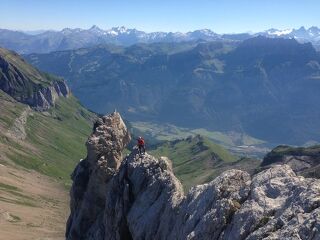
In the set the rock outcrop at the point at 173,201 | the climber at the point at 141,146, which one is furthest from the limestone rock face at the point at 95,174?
the climber at the point at 141,146

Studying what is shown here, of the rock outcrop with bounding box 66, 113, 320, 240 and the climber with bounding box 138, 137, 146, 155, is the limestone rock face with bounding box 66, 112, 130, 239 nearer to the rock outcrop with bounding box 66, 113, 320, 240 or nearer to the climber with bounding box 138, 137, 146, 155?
the rock outcrop with bounding box 66, 113, 320, 240

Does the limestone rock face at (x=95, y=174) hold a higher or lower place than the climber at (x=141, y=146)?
lower

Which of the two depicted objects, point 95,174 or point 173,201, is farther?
point 95,174

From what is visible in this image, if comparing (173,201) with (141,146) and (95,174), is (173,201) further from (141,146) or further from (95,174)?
(95,174)

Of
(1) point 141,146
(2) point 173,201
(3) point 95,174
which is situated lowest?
(3) point 95,174

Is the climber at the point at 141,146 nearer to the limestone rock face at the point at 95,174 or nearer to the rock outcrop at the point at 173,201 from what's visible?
the rock outcrop at the point at 173,201

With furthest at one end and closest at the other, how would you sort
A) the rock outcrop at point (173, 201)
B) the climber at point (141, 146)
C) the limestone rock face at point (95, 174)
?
the limestone rock face at point (95, 174) → the climber at point (141, 146) → the rock outcrop at point (173, 201)

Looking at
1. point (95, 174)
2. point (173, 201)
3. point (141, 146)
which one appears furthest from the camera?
point (95, 174)

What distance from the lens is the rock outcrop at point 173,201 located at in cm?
3272

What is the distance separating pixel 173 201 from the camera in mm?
48094

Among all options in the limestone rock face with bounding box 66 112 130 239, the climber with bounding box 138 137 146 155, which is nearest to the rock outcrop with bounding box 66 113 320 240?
the limestone rock face with bounding box 66 112 130 239

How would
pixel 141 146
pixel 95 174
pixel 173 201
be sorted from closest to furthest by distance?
pixel 173 201, pixel 141 146, pixel 95 174

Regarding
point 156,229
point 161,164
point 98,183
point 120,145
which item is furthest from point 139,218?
point 120,145

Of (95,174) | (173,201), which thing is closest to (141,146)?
(95,174)
